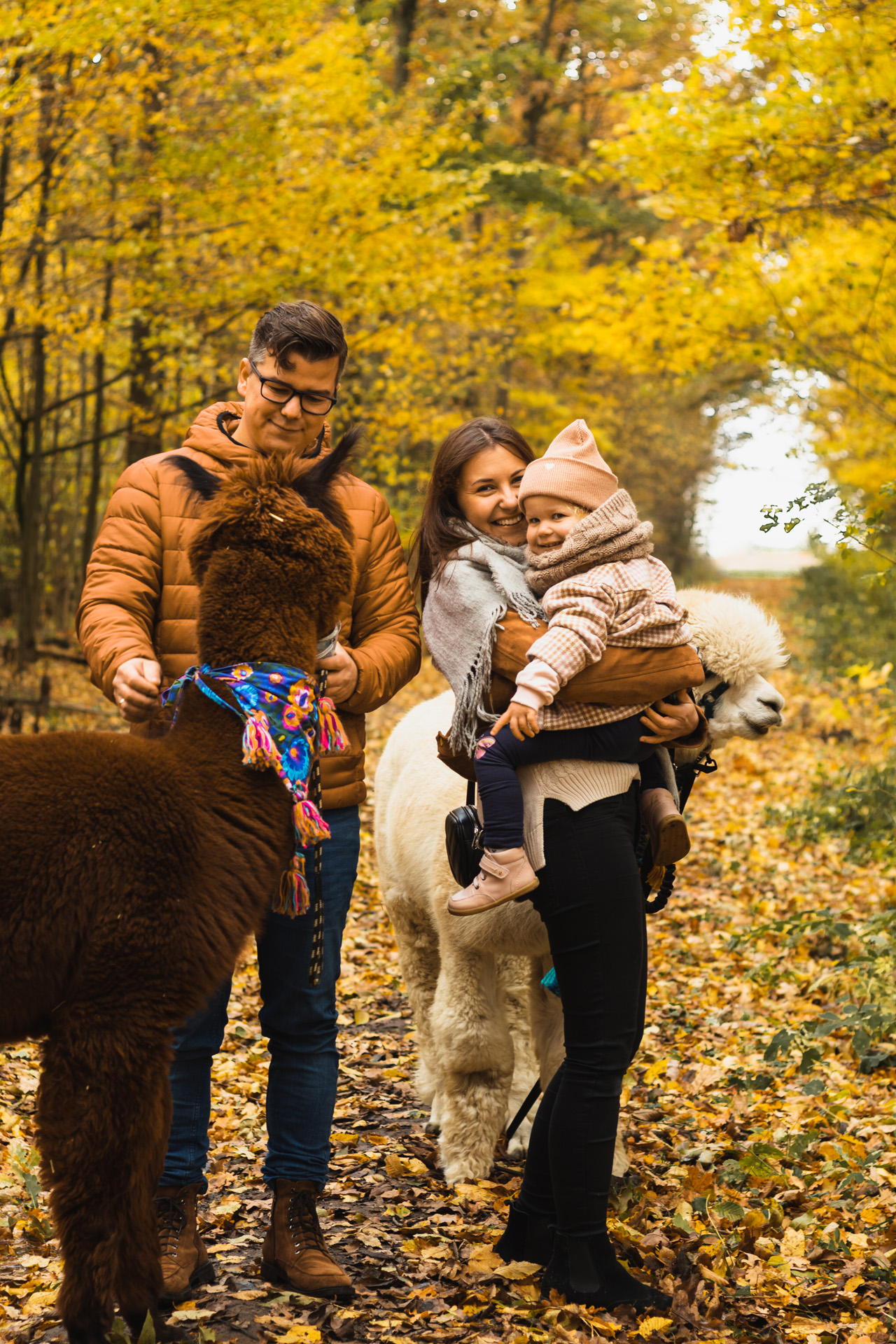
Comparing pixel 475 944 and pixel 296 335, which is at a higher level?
pixel 296 335

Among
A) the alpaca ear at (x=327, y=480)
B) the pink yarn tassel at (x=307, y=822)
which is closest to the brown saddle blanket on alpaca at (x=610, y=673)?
the alpaca ear at (x=327, y=480)

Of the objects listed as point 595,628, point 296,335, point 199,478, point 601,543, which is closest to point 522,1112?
point 595,628

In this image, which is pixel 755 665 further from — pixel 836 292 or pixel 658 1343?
pixel 836 292

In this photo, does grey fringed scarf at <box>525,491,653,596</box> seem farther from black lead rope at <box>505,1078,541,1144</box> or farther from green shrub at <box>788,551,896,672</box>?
green shrub at <box>788,551,896,672</box>

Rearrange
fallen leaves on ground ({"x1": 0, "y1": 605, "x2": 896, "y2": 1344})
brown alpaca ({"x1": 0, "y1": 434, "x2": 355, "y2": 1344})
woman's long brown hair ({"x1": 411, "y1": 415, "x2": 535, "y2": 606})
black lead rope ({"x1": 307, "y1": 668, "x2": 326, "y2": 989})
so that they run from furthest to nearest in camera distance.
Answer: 1. woman's long brown hair ({"x1": 411, "y1": 415, "x2": 535, "y2": 606})
2. fallen leaves on ground ({"x1": 0, "y1": 605, "x2": 896, "y2": 1344})
3. black lead rope ({"x1": 307, "y1": 668, "x2": 326, "y2": 989})
4. brown alpaca ({"x1": 0, "y1": 434, "x2": 355, "y2": 1344})

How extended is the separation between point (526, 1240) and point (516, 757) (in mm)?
1373

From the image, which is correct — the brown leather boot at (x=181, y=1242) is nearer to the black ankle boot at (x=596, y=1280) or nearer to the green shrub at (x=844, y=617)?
the black ankle boot at (x=596, y=1280)

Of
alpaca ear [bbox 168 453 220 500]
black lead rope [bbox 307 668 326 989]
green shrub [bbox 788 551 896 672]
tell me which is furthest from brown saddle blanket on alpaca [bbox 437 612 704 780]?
green shrub [bbox 788 551 896 672]

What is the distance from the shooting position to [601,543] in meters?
2.89

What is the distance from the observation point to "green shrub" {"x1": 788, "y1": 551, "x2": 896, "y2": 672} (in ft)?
48.2

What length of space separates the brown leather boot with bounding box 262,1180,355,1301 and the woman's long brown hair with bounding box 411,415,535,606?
5.35 feet

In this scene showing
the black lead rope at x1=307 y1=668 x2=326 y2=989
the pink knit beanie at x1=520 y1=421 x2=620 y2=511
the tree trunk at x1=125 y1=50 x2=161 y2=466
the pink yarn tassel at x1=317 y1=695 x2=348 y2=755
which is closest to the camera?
the pink yarn tassel at x1=317 y1=695 x2=348 y2=755

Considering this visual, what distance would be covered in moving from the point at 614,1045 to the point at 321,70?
10.7 metres

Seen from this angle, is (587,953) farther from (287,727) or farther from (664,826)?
(287,727)
